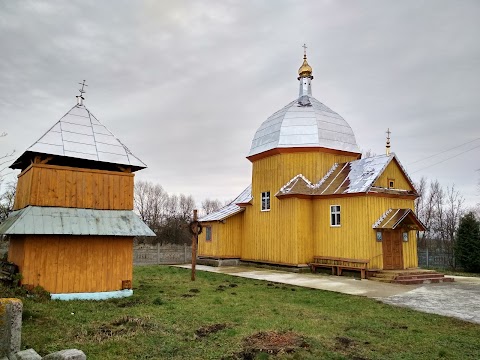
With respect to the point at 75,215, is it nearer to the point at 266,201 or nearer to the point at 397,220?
the point at 266,201

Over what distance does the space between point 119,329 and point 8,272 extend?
505cm

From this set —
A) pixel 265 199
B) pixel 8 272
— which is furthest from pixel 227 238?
pixel 8 272

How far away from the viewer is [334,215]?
18.9 meters

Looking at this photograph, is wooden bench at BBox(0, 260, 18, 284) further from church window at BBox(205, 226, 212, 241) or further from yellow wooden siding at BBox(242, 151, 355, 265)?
church window at BBox(205, 226, 212, 241)

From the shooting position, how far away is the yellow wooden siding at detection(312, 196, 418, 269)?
17141 millimetres

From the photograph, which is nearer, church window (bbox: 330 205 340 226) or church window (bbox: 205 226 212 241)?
church window (bbox: 330 205 340 226)

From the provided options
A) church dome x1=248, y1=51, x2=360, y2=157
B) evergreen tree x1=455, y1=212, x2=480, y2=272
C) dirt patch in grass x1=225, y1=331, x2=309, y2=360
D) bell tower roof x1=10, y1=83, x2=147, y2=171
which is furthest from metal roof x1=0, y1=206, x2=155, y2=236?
evergreen tree x1=455, y1=212, x2=480, y2=272

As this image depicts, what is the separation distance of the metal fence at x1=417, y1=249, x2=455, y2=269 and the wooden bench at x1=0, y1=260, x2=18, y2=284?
2145 cm

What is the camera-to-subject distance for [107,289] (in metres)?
10.9

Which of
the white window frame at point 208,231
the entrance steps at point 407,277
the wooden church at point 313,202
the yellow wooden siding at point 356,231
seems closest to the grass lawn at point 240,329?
the entrance steps at point 407,277

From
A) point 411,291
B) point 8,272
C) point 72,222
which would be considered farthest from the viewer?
point 411,291

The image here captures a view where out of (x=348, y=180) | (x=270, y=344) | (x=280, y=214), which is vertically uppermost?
(x=348, y=180)

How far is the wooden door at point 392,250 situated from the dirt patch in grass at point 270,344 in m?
11.3

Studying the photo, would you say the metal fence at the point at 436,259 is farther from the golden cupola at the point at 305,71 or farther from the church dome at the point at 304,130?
the golden cupola at the point at 305,71
